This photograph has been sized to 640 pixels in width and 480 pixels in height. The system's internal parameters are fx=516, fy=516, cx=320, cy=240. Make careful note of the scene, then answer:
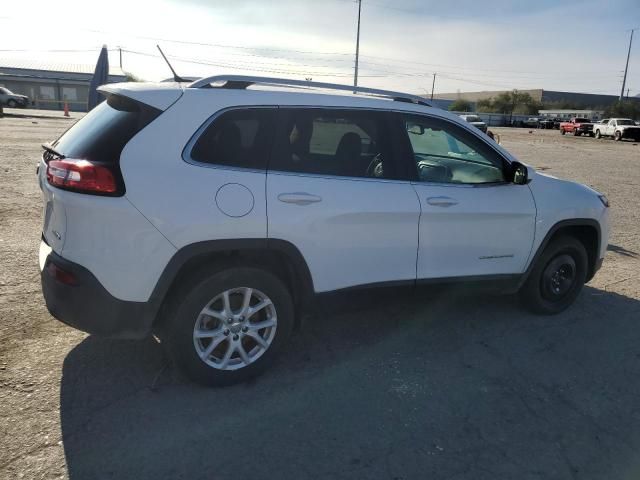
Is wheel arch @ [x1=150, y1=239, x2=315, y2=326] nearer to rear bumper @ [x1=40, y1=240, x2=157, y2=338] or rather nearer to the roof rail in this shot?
rear bumper @ [x1=40, y1=240, x2=157, y2=338]

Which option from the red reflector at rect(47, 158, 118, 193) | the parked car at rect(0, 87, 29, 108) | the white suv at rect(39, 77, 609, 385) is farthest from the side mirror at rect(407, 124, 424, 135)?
the parked car at rect(0, 87, 29, 108)

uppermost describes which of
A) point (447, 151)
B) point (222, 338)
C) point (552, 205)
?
point (447, 151)

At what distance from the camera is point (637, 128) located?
4147 cm

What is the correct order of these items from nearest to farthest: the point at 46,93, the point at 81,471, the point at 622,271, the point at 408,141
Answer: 1. the point at 81,471
2. the point at 408,141
3. the point at 622,271
4. the point at 46,93

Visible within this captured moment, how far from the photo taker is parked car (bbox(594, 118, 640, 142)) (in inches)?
1645

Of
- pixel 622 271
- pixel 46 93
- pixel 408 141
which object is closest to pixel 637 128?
pixel 622 271

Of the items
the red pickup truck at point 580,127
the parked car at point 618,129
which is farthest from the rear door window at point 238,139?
the red pickup truck at point 580,127

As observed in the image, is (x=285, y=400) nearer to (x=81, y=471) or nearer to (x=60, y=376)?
(x=81, y=471)

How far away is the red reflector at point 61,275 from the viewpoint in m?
2.86

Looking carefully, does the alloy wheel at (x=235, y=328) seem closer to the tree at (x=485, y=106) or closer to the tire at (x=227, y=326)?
the tire at (x=227, y=326)

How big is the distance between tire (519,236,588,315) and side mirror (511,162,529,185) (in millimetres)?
817

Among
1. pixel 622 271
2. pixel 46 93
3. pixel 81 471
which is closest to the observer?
pixel 81 471

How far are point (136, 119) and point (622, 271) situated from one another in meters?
5.61

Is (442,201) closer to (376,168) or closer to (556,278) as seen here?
(376,168)
